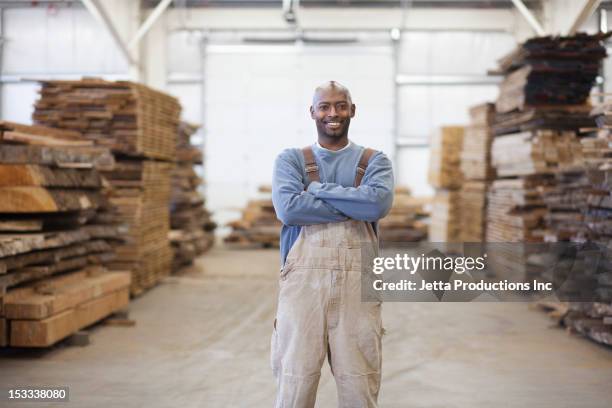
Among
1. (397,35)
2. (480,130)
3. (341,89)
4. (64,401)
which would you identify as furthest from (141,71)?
(341,89)

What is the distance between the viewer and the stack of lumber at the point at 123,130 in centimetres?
963

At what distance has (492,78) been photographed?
1936cm

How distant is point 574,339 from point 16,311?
5.24 metres

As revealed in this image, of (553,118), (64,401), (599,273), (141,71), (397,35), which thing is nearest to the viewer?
(64,401)

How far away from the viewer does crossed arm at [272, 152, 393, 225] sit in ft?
11.9

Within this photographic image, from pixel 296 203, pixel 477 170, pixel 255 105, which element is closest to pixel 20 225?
pixel 296 203

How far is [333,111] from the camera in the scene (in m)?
3.70

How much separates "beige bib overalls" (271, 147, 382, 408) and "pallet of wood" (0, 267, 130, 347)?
3.39 meters

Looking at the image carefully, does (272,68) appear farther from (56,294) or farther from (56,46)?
(56,294)

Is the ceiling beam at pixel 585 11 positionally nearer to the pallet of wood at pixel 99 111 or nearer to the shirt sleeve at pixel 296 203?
the pallet of wood at pixel 99 111

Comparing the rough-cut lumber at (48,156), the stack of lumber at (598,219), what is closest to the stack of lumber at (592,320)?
the stack of lumber at (598,219)

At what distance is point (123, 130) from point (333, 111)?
6.49m

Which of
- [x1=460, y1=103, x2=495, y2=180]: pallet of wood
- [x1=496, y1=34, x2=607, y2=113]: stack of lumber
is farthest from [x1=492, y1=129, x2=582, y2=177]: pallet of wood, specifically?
[x1=460, y1=103, x2=495, y2=180]: pallet of wood

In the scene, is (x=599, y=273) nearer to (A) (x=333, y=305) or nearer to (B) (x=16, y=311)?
(A) (x=333, y=305)
